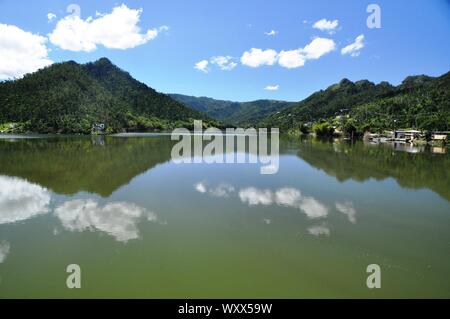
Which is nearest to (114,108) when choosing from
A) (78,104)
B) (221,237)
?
(78,104)

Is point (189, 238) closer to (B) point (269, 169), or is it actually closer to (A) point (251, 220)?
(A) point (251, 220)

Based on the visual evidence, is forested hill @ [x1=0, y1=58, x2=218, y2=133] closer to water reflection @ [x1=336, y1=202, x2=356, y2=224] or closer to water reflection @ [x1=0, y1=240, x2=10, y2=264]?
water reflection @ [x1=0, y1=240, x2=10, y2=264]

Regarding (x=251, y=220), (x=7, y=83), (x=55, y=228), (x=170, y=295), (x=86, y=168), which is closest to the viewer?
(x=170, y=295)

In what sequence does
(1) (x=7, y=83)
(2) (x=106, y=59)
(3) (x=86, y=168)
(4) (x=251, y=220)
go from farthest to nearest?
(2) (x=106, y=59) < (1) (x=7, y=83) < (3) (x=86, y=168) < (4) (x=251, y=220)

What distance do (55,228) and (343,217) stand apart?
30.1ft

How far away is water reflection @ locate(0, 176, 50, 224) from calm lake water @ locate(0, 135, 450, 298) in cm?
5

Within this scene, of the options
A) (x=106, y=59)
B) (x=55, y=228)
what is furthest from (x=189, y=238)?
(x=106, y=59)

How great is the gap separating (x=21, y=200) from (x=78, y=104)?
9552 cm

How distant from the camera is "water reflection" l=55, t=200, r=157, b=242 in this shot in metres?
9.48

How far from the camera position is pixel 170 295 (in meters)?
6.09

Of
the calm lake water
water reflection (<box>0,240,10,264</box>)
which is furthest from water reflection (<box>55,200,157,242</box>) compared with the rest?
water reflection (<box>0,240,10,264</box>)

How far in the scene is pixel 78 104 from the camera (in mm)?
99188

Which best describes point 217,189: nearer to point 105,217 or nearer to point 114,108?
point 105,217

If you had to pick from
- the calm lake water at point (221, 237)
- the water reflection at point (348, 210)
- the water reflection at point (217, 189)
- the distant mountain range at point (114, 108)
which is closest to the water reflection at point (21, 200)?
the calm lake water at point (221, 237)
